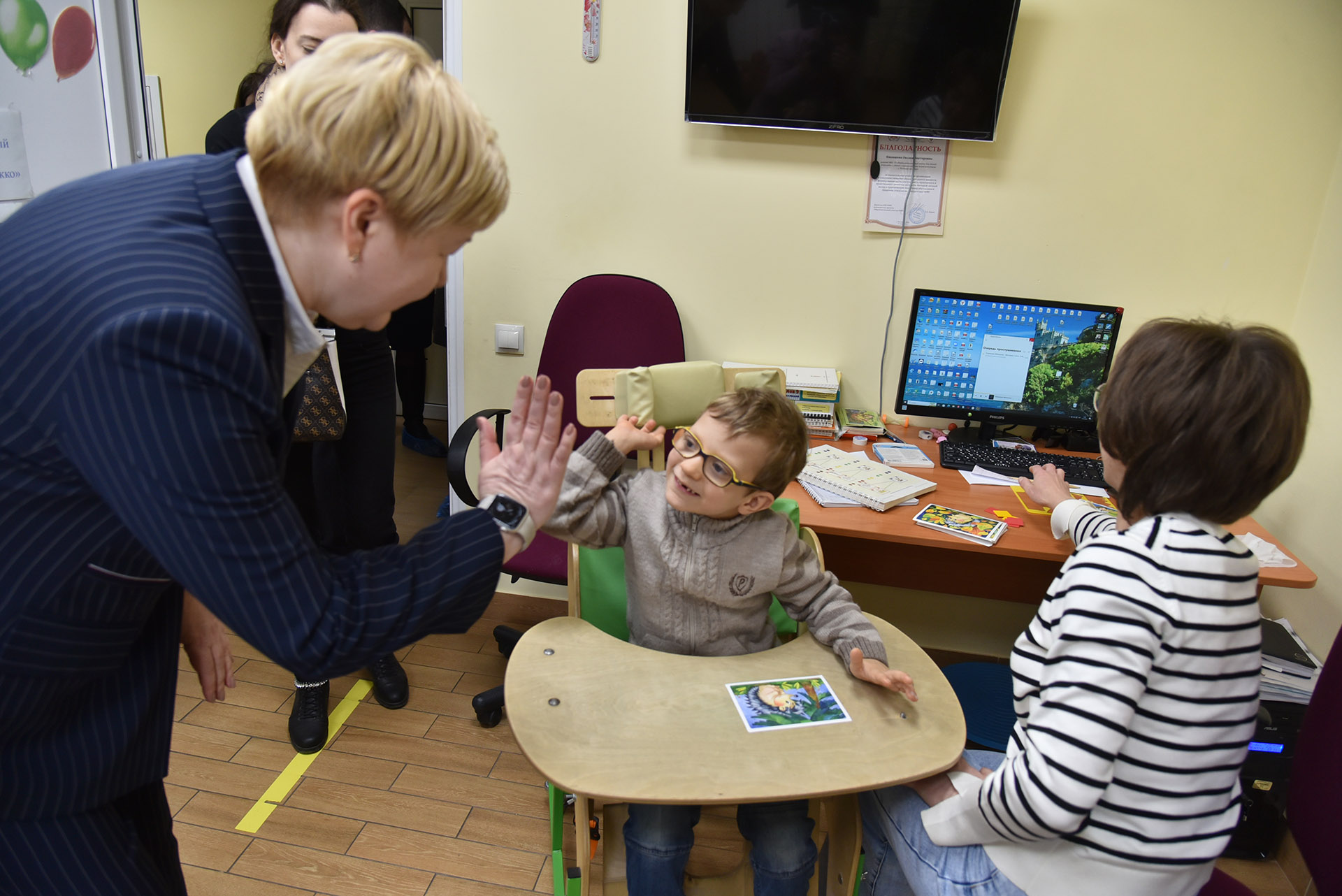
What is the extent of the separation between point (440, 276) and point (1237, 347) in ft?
3.31

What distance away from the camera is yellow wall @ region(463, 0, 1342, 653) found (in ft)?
7.67

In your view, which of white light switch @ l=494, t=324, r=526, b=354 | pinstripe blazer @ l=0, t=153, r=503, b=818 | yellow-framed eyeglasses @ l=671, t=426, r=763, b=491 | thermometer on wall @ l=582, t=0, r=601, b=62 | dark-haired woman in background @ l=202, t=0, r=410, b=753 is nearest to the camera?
pinstripe blazer @ l=0, t=153, r=503, b=818

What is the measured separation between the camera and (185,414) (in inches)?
26.7

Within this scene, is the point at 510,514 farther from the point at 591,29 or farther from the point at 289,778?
the point at 591,29

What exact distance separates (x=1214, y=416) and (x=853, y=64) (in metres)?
1.73

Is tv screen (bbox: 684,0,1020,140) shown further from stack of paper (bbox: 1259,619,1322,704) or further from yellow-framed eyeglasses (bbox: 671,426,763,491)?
stack of paper (bbox: 1259,619,1322,704)

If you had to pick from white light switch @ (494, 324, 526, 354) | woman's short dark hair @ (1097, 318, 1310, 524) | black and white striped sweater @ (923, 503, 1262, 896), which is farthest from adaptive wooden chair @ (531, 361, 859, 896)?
white light switch @ (494, 324, 526, 354)

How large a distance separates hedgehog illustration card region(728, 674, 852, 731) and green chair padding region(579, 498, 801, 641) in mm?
353

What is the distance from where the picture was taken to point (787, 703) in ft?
4.29

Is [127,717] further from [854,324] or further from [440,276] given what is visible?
[854,324]

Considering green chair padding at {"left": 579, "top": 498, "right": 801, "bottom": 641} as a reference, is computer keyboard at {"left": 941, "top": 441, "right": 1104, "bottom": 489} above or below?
above

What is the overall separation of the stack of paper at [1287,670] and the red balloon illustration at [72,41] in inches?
139

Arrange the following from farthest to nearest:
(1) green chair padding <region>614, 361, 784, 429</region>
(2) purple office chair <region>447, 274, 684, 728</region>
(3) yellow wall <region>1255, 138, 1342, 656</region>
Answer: (2) purple office chair <region>447, 274, 684, 728</region> < (3) yellow wall <region>1255, 138, 1342, 656</region> < (1) green chair padding <region>614, 361, 784, 429</region>

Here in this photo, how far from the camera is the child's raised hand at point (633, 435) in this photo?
162 centimetres
